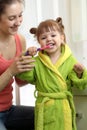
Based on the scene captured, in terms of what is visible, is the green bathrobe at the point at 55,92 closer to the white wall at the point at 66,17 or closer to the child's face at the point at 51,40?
the child's face at the point at 51,40

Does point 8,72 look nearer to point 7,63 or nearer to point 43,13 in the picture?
point 7,63

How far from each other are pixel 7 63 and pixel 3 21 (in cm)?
18

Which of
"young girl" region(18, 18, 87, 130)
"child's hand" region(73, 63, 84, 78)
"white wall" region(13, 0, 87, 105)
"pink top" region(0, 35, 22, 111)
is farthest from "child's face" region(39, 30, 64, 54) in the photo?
"white wall" region(13, 0, 87, 105)

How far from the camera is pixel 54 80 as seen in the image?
36.9 inches

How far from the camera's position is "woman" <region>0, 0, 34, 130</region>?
1046 mm

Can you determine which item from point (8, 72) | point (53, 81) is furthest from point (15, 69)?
point (53, 81)

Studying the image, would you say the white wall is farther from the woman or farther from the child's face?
the child's face

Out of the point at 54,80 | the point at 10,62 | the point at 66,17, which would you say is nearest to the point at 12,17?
the point at 10,62

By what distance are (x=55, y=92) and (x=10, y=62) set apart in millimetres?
284

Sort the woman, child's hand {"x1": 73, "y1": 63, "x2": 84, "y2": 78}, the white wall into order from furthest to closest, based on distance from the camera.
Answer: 1. the white wall
2. the woman
3. child's hand {"x1": 73, "y1": 63, "x2": 84, "y2": 78}

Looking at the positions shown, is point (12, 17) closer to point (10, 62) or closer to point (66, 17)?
point (10, 62)

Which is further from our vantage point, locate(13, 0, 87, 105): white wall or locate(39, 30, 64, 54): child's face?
locate(13, 0, 87, 105): white wall

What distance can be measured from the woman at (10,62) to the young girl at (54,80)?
101 millimetres

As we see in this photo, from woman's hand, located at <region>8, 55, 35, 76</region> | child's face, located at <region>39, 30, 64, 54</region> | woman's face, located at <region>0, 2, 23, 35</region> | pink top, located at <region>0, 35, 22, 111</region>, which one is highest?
woman's face, located at <region>0, 2, 23, 35</region>
